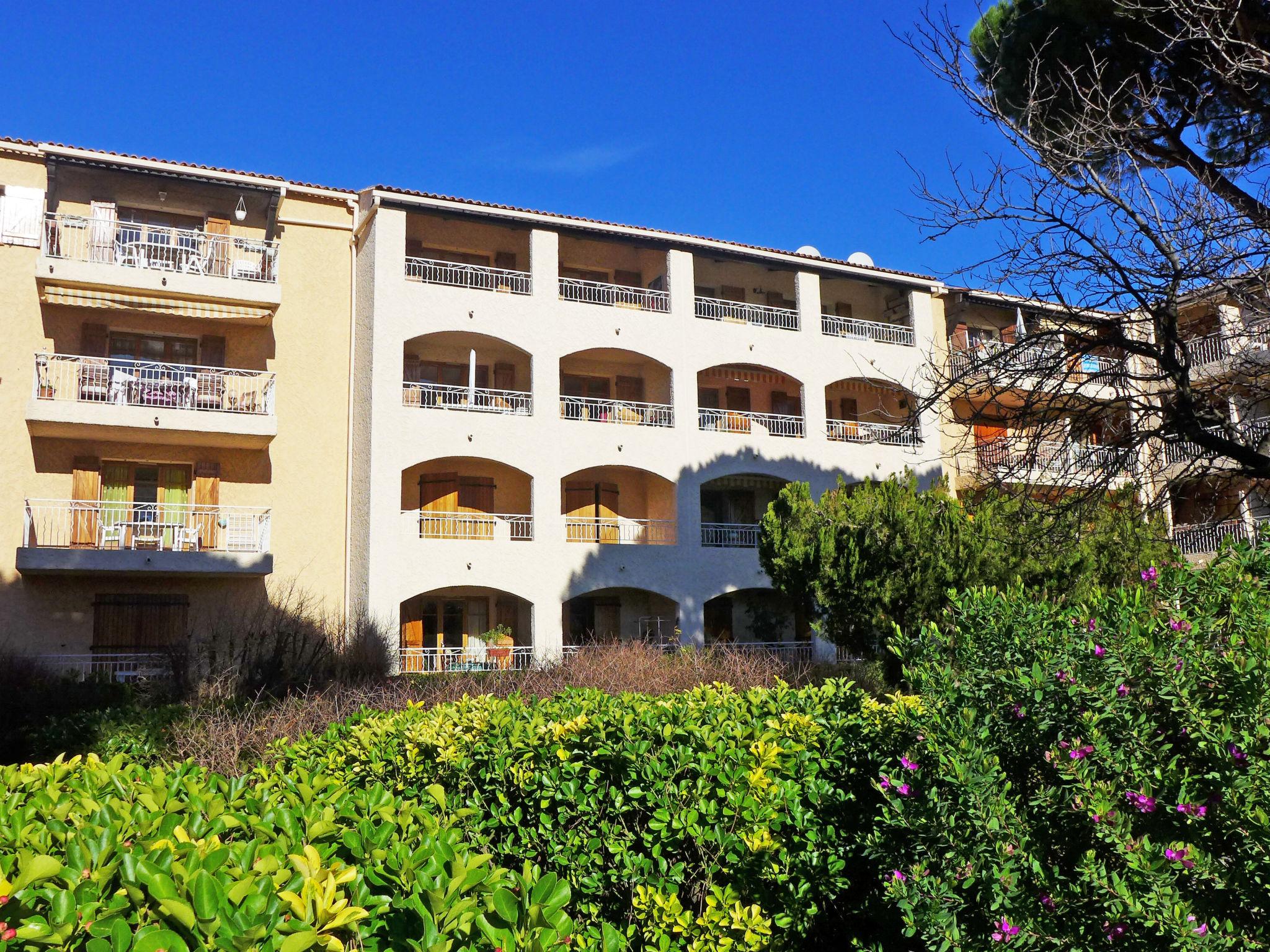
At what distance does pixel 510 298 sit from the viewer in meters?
25.5

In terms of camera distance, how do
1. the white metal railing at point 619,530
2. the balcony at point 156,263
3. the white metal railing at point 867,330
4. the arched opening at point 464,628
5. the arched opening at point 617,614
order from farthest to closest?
1. the white metal railing at point 867,330
2. the arched opening at point 617,614
3. the white metal railing at point 619,530
4. the arched opening at point 464,628
5. the balcony at point 156,263

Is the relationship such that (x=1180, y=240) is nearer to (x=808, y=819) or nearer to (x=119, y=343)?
(x=808, y=819)

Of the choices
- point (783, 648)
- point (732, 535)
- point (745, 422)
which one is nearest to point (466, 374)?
point (745, 422)

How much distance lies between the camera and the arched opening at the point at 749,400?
28297 millimetres

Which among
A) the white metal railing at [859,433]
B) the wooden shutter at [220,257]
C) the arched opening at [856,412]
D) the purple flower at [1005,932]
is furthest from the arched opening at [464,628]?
the purple flower at [1005,932]

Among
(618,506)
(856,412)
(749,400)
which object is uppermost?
(749,400)

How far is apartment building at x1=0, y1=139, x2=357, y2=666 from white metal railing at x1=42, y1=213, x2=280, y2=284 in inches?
1.6

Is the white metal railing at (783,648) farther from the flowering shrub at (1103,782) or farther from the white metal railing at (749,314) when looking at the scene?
the flowering shrub at (1103,782)

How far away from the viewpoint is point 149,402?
21.7 meters

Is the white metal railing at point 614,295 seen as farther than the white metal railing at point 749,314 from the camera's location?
No

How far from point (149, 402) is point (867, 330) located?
19862mm

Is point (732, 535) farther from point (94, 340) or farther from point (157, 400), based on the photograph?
point (94, 340)

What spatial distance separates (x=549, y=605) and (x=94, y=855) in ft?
71.4

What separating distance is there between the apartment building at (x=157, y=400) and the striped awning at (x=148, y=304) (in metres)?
0.05
